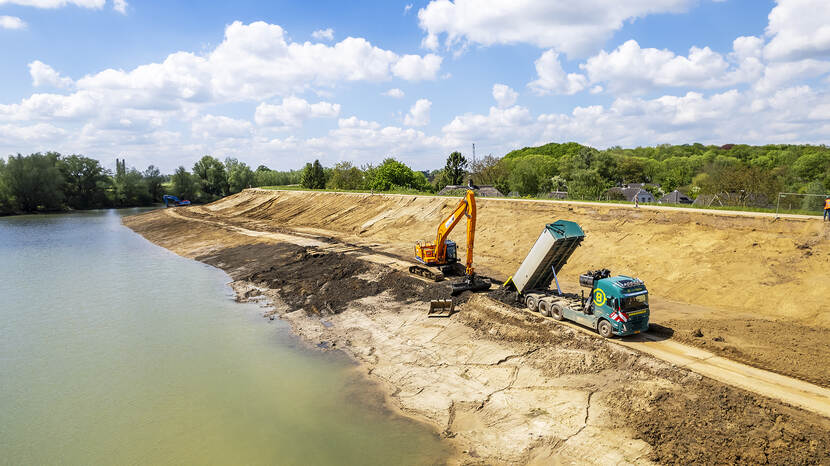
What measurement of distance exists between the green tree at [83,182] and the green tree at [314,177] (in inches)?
2039

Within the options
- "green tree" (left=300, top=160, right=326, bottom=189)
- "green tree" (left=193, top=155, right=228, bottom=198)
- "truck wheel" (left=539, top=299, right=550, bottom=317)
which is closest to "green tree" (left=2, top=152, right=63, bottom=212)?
"green tree" (left=193, top=155, right=228, bottom=198)

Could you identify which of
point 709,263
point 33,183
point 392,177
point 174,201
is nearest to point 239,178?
point 174,201

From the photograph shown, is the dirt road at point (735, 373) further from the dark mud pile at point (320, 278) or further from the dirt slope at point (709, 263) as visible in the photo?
the dark mud pile at point (320, 278)

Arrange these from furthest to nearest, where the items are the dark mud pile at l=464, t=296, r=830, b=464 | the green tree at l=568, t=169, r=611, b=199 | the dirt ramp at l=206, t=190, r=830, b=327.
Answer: the green tree at l=568, t=169, r=611, b=199 → the dirt ramp at l=206, t=190, r=830, b=327 → the dark mud pile at l=464, t=296, r=830, b=464

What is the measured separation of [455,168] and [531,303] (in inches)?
2584

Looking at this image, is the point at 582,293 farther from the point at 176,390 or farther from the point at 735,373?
the point at 176,390

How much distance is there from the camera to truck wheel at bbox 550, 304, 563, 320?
53.4 ft

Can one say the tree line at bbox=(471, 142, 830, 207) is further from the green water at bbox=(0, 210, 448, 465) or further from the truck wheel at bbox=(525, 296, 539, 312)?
the green water at bbox=(0, 210, 448, 465)

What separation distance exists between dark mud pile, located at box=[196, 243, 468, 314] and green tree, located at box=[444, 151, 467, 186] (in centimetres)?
4988

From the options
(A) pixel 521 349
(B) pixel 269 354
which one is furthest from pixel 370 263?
(A) pixel 521 349

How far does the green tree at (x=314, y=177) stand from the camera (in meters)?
88.5

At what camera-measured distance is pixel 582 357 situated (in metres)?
13.6

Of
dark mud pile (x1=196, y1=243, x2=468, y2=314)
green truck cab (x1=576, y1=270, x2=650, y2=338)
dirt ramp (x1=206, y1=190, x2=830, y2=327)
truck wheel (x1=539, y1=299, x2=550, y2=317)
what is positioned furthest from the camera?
dark mud pile (x1=196, y1=243, x2=468, y2=314)

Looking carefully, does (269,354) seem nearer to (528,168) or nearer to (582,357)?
(582,357)
